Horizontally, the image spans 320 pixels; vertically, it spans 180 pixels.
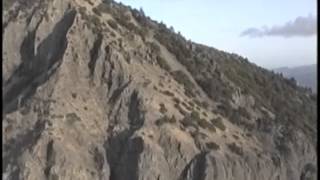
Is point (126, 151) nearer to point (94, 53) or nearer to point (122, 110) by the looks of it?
point (122, 110)

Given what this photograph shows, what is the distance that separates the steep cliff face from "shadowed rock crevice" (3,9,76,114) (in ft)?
0.31

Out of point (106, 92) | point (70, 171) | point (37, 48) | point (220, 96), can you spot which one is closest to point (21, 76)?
point (37, 48)

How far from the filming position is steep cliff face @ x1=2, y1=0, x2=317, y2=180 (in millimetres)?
48344

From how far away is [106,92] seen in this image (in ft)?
176

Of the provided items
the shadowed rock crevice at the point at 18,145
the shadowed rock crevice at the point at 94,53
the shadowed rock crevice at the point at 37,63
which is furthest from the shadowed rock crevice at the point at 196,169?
the shadowed rock crevice at the point at 37,63

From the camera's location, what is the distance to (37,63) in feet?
183

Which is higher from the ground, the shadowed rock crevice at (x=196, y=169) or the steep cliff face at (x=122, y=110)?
the steep cliff face at (x=122, y=110)

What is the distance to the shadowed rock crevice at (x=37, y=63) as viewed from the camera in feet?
176

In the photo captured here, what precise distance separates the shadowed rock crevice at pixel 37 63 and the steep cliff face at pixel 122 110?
0.31ft

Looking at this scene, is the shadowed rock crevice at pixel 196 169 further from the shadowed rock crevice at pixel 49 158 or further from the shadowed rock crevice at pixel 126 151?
the shadowed rock crevice at pixel 49 158

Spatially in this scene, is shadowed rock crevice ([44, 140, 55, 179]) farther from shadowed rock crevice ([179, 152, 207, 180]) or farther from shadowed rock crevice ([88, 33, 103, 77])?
shadowed rock crevice ([179, 152, 207, 180])

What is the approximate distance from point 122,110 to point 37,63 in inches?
298

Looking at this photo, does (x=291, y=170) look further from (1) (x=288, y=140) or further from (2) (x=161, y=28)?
(2) (x=161, y=28)

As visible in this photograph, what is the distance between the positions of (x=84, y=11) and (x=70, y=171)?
13775 mm
